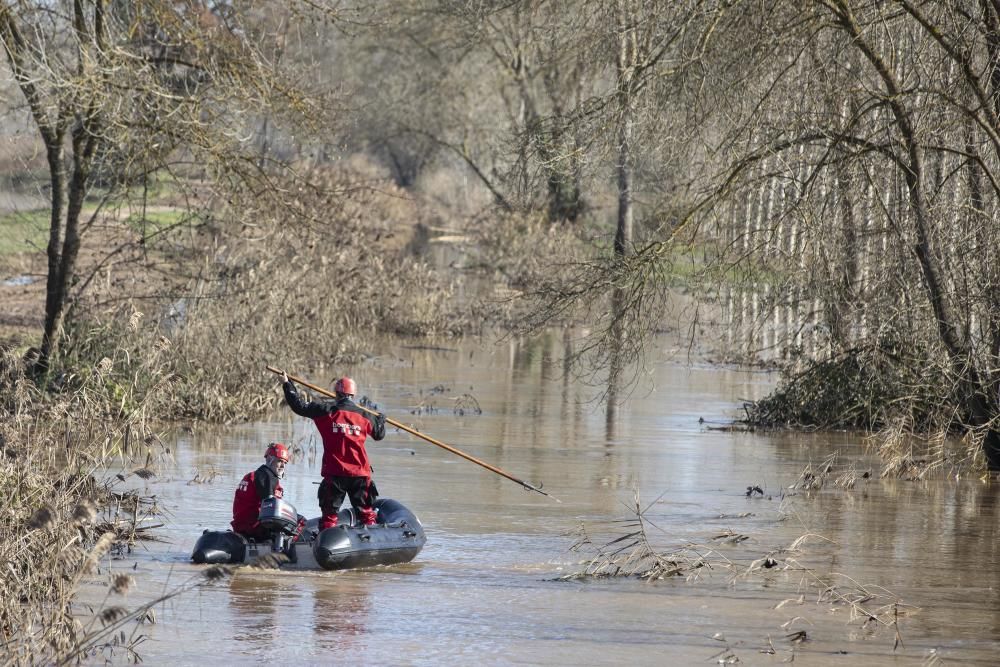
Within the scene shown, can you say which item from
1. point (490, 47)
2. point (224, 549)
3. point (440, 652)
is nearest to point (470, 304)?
point (490, 47)

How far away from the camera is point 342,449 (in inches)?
446

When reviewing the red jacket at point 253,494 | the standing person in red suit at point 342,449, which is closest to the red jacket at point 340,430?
the standing person in red suit at point 342,449

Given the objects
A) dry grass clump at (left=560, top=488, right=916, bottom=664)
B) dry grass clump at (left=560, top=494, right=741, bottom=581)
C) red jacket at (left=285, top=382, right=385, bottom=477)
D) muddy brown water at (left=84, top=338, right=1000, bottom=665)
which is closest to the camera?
muddy brown water at (left=84, top=338, right=1000, bottom=665)

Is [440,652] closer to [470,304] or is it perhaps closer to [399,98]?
[470,304]

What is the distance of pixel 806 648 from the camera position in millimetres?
9109

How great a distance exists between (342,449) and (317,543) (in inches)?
34.0

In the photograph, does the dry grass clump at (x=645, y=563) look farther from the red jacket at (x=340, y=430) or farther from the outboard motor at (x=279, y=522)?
the outboard motor at (x=279, y=522)

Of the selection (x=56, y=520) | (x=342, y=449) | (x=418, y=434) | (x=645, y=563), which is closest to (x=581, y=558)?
(x=645, y=563)

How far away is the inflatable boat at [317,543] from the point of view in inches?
422

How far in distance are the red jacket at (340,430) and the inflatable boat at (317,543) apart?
420mm

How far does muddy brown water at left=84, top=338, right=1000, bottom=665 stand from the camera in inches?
357

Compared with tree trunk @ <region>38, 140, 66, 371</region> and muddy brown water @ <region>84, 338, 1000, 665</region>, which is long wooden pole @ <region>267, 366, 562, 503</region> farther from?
tree trunk @ <region>38, 140, 66, 371</region>

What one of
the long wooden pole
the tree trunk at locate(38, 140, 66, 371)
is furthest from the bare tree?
the long wooden pole

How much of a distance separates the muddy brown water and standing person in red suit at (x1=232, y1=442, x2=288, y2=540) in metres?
0.43
